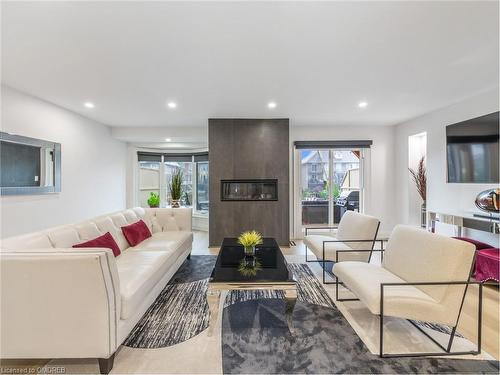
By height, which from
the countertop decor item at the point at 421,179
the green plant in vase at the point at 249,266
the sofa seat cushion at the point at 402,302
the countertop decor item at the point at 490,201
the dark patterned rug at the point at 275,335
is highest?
the countertop decor item at the point at 421,179

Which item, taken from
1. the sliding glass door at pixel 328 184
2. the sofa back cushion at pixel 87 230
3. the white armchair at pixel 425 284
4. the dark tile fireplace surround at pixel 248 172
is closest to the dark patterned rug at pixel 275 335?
the white armchair at pixel 425 284

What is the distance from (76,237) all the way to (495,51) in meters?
4.56

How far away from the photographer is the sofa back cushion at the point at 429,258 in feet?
6.35

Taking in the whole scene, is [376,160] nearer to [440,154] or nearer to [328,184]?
[328,184]

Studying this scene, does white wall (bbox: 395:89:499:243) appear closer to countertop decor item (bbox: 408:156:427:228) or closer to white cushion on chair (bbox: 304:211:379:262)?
countertop decor item (bbox: 408:156:427:228)

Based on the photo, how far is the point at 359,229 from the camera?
3379 millimetres

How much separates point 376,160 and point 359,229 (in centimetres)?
309

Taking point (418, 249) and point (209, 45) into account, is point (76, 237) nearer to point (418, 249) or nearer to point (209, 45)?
point (209, 45)

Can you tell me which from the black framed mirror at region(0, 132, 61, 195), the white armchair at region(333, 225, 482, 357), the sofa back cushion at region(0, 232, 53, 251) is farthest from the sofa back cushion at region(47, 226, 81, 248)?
the white armchair at region(333, 225, 482, 357)

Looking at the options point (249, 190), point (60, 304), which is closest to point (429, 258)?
point (60, 304)

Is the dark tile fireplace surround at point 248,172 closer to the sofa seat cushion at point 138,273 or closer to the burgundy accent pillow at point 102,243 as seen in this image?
the sofa seat cushion at point 138,273

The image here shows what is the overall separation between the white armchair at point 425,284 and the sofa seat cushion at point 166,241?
2192 mm

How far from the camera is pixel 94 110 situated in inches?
175

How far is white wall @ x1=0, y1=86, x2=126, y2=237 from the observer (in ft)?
11.2
